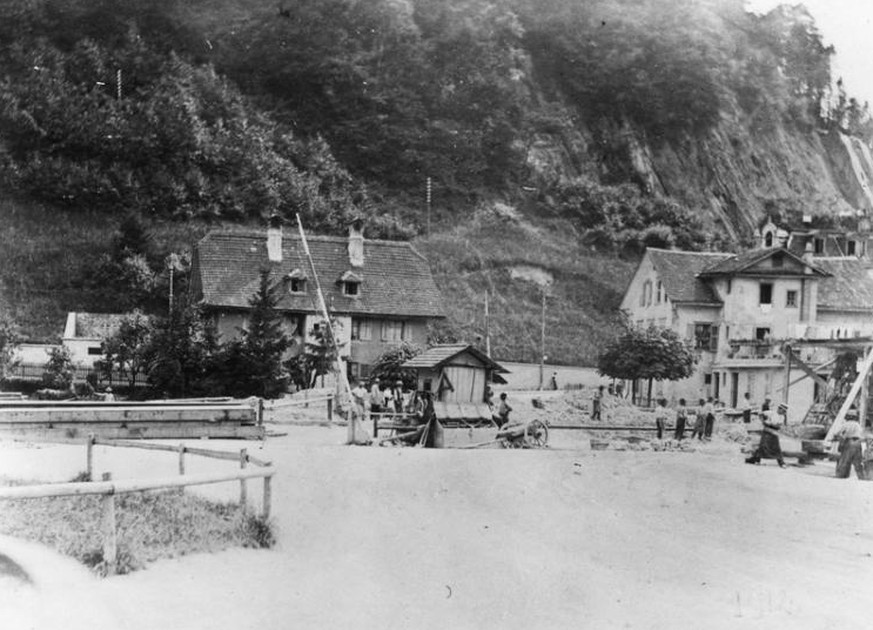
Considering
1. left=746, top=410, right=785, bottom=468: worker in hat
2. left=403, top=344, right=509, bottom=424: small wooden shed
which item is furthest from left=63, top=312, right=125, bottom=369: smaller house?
left=746, top=410, right=785, bottom=468: worker in hat

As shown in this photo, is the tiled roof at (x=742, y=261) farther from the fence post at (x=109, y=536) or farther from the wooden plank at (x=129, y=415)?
the fence post at (x=109, y=536)

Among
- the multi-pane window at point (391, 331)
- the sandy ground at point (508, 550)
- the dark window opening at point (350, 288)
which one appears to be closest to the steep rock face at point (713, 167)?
the dark window opening at point (350, 288)

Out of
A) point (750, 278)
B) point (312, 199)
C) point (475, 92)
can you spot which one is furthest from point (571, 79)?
point (750, 278)

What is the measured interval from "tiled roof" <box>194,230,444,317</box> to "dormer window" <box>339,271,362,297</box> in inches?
6.9

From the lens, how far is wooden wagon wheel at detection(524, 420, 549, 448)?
88.1 ft

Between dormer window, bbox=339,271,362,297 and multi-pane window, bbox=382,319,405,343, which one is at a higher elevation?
dormer window, bbox=339,271,362,297

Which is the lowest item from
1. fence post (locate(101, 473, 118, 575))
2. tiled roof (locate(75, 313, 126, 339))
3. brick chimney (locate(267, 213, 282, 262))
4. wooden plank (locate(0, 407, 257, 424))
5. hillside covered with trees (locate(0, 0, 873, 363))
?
wooden plank (locate(0, 407, 257, 424))

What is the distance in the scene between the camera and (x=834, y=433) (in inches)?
1112

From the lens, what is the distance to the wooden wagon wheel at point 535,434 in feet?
88.1

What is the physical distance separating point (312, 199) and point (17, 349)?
A: 31312mm

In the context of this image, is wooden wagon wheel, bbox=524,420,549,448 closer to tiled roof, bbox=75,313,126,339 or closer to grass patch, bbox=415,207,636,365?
tiled roof, bbox=75,313,126,339

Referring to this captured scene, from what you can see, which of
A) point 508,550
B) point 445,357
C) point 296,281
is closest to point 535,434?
point 445,357

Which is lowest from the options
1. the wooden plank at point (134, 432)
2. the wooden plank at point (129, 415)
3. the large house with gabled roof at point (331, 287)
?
the wooden plank at point (134, 432)

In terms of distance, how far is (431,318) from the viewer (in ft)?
165
